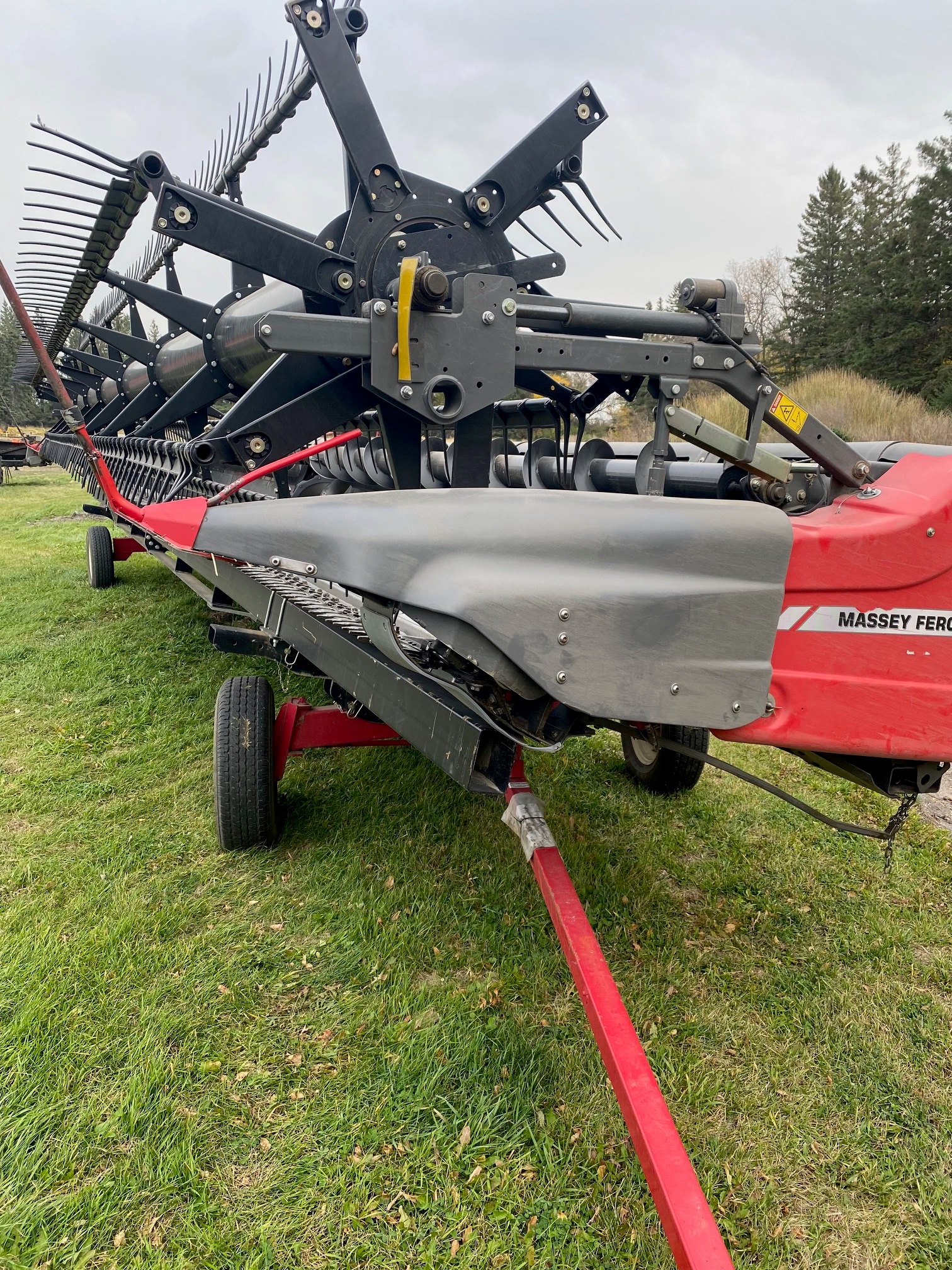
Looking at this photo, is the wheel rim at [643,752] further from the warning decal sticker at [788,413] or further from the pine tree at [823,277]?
the pine tree at [823,277]

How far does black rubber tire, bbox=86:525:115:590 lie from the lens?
7.53 meters

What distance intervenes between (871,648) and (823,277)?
36.3 metres

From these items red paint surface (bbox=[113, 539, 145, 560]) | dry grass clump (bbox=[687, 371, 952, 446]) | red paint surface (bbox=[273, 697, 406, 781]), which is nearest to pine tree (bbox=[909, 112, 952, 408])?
dry grass clump (bbox=[687, 371, 952, 446])

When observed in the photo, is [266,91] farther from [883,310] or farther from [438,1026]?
[883,310]

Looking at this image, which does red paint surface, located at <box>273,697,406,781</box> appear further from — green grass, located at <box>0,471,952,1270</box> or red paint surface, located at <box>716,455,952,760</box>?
red paint surface, located at <box>716,455,952,760</box>

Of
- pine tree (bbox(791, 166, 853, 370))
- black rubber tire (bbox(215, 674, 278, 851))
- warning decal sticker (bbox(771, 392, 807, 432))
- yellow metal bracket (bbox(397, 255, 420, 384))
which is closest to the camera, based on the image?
yellow metal bracket (bbox(397, 255, 420, 384))

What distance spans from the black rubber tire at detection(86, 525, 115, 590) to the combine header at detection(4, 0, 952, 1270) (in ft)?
11.9

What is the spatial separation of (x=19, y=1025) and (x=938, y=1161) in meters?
2.38

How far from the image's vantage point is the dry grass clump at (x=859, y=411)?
463 inches

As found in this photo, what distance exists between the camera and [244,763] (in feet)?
9.68

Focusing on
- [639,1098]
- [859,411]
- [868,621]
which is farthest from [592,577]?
[859,411]

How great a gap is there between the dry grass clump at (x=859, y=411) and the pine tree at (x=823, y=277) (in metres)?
13.8

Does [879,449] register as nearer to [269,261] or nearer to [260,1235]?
[269,261]

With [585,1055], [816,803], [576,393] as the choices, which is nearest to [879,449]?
[576,393]
